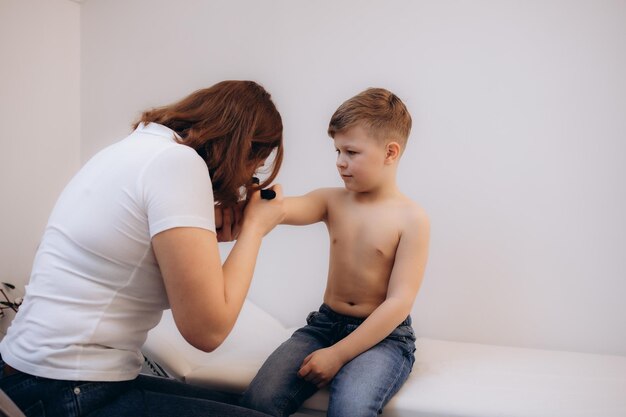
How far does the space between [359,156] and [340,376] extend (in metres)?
0.57

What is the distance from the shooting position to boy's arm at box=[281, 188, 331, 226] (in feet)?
5.16

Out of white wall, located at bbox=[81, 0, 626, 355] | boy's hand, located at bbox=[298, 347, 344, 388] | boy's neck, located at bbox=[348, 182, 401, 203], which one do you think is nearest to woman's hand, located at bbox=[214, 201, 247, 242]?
boy's hand, located at bbox=[298, 347, 344, 388]

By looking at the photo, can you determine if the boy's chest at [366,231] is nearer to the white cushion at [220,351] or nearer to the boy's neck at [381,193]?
the boy's neck at [381,193]

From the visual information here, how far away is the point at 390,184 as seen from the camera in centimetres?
168

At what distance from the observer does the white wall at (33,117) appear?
7.88 feet

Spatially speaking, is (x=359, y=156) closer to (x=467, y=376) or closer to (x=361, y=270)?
(x=361, y=270)

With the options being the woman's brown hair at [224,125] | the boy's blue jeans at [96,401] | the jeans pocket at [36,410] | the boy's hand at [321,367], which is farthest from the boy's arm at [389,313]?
the jeans pocket at [36,410]

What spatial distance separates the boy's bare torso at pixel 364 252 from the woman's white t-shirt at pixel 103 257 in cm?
67

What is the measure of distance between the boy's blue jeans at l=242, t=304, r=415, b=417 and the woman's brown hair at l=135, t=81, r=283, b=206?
1.65ft

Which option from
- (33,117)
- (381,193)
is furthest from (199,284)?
(33,117)

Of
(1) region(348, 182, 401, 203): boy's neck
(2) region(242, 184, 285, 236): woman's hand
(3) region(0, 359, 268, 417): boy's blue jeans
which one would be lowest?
(3) region(0, 359, 268, 417): boy's blue jeans

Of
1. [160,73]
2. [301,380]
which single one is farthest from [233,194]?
[160,73]

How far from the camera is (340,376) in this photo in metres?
1.41

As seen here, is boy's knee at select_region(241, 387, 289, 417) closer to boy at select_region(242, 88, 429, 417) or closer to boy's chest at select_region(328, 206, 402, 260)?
boy at select_region(242, 88, 429, 417)
